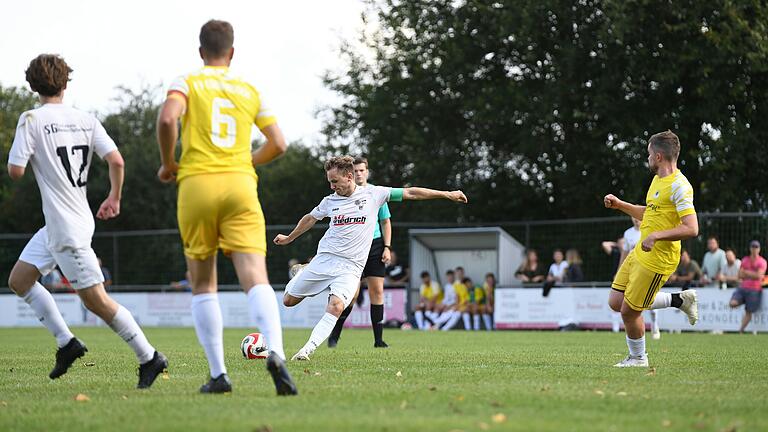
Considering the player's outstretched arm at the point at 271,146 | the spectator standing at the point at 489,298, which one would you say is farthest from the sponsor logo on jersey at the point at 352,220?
the spectator standing at the point at 489,298

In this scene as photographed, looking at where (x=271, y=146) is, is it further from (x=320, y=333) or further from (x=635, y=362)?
(x=635, y=362)

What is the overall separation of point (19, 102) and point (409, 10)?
103 ft

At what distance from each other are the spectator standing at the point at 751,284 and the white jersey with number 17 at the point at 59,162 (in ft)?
56.4

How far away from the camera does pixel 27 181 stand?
4778 centimetres

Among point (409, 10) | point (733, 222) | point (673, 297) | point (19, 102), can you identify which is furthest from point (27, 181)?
point (673, 297)

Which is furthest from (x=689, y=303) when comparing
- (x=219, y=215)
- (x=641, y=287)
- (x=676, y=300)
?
(x=219, y=215)

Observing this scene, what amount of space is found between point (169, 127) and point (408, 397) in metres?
2.13

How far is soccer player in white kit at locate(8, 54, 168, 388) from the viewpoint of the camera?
716 centimetres

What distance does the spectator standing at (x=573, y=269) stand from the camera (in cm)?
2528

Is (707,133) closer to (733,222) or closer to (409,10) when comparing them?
(733,222)

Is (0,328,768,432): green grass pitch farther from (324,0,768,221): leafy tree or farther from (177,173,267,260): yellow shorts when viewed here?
(324,0,768,221): leafy tree

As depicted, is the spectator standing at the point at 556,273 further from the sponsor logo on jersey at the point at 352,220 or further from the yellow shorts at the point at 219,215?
the yellow shorts at the point at 219,215

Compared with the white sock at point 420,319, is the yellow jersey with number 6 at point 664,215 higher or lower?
higher

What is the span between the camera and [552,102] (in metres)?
32.0
